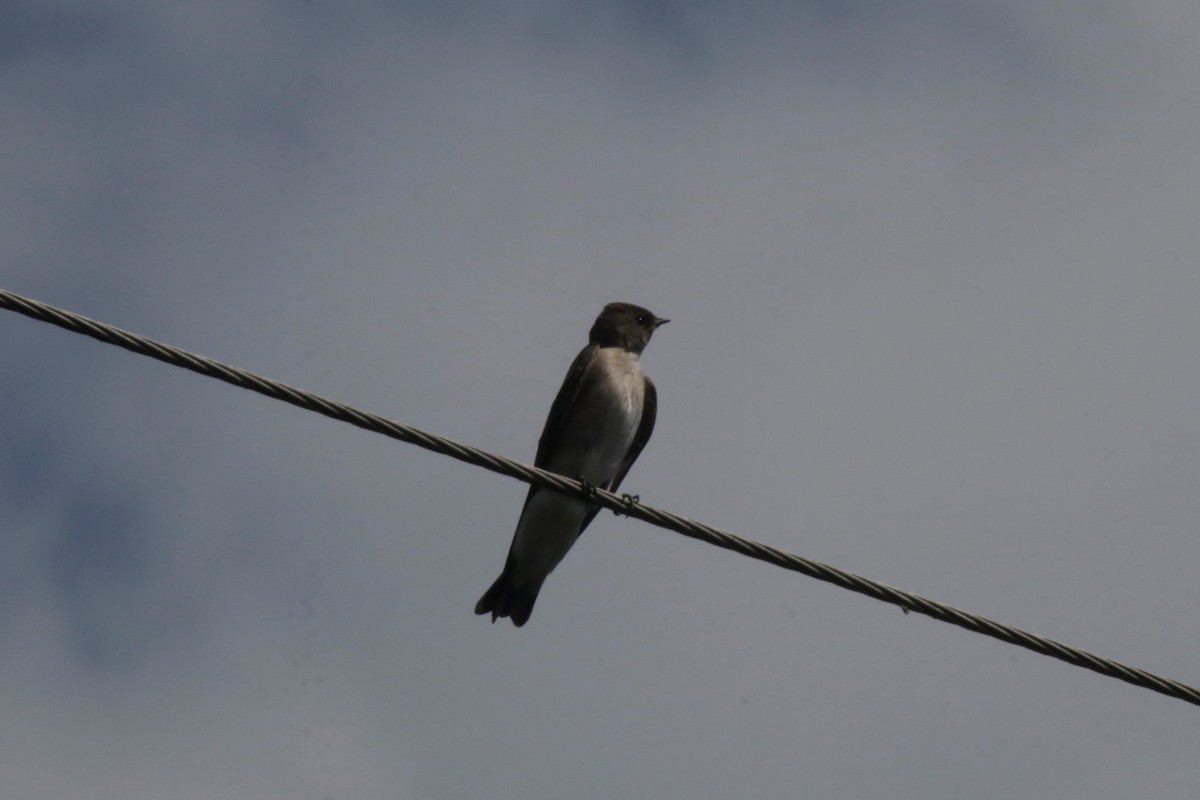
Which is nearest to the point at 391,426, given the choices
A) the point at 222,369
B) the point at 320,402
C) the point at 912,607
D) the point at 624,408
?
the point at 320,402

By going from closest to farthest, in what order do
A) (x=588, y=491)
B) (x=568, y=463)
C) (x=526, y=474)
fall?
1. (x=526, y=474)
2. (x=588, y=491)
3. (x=568, y=463)

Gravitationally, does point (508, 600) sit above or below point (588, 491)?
below

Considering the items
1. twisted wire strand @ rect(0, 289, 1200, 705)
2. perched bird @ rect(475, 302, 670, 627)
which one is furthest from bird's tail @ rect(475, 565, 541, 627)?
twisted wire strand @ rect(0, 289, 1200, 705)

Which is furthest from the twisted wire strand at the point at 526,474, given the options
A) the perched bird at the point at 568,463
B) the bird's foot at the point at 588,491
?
the perched bird at the point at 568,463

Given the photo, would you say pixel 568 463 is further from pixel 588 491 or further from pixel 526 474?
pixel 526 474

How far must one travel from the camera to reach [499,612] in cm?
1084

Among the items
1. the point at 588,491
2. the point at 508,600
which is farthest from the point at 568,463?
the point at 588,491

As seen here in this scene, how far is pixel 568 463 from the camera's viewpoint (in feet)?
35.5

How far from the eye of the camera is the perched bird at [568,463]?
35.3ft

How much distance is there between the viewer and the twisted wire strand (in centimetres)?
539

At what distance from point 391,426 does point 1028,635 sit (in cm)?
250

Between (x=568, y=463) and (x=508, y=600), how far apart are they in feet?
3.35

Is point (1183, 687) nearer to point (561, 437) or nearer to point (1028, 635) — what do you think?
point (1028, 635)

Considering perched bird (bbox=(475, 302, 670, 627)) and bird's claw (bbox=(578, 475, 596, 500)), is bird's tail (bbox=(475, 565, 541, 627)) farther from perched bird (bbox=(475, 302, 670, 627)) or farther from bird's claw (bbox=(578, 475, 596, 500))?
bird's claw (bbox=(578, 475, 596, 500))
